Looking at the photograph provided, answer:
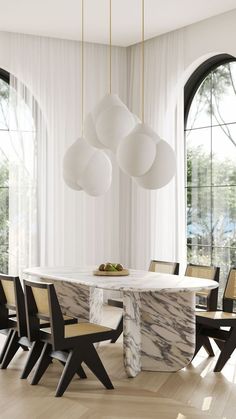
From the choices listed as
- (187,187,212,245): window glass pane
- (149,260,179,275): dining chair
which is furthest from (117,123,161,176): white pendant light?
(187,187,212,245): window glass pane

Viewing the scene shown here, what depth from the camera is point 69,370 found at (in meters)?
5.12

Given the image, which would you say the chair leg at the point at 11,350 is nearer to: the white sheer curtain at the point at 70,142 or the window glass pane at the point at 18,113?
the white sheer curtain at the point at 70,142

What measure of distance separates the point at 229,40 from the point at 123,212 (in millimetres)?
2804

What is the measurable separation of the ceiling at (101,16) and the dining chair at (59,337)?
11.3ft

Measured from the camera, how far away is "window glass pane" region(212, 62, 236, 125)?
→ 8000 mm

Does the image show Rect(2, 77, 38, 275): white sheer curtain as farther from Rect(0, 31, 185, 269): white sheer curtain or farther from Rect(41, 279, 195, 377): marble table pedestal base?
Rect(41, 279, 195, 377): marble table pedestal base

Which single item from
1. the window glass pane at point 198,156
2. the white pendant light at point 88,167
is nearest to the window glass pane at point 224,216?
the window glass pane at point 198,156

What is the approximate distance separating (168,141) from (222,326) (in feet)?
Result: 11.0

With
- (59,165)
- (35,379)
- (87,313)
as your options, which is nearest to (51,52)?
(59,165)

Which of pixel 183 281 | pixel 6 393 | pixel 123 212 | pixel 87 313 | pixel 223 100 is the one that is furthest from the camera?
pixel 123 212

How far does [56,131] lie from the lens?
8750mm

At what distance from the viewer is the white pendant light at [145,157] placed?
17.3ft

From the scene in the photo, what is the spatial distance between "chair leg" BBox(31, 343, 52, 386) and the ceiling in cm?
371

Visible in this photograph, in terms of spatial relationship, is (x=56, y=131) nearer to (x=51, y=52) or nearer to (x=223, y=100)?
(x=51, y=52)
